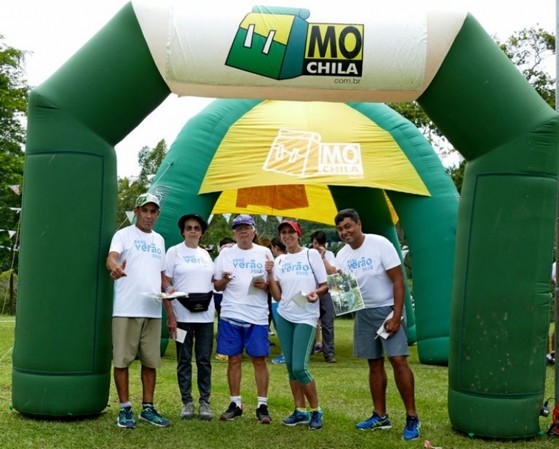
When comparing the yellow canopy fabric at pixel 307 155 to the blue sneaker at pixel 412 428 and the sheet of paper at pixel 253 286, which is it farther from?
the blue sneaker at pixel 412 428

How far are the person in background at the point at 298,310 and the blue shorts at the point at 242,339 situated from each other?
17cm

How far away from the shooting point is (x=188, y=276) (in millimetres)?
5781

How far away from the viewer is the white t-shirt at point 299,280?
5.58m

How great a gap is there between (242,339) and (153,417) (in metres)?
0.87

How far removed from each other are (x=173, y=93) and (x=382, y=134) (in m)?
4.57

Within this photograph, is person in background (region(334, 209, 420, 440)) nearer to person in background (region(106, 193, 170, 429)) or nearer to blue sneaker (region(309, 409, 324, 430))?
blue sneaker (region(309, 409, 324, 430))

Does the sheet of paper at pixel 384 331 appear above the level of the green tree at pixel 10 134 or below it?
below

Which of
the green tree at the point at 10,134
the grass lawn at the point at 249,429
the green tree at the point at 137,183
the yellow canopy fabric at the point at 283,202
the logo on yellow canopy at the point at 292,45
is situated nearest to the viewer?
the grass lawn at the point at 249,429

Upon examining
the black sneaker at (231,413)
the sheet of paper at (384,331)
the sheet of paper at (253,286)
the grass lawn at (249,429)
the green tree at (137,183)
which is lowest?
the grass lawn at (249,429)

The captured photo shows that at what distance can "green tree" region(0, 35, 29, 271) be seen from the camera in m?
24.8

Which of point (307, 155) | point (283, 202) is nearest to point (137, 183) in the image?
point (283, 202)

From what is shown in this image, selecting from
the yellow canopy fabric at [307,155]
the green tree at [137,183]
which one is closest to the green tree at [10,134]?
the green tree at [137,183]

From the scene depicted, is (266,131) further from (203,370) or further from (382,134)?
(203,370)

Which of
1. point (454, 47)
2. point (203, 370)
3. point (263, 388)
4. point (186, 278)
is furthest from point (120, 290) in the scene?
point (454, 47)
